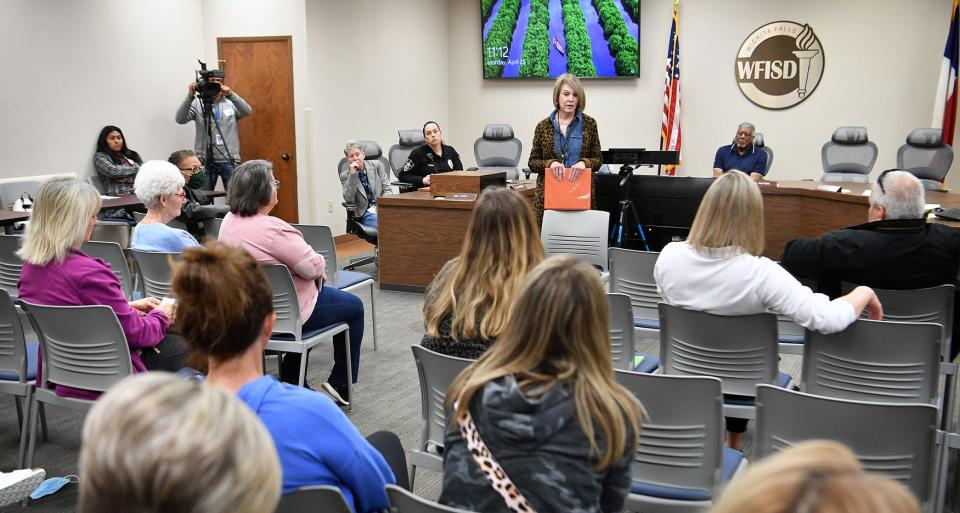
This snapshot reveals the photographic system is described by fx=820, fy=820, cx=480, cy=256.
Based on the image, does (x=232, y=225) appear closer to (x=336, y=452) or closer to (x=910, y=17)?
(x=336, y=452)

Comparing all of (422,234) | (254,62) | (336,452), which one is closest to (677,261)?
(336,452)

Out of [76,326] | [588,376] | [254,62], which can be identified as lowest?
[76,326]

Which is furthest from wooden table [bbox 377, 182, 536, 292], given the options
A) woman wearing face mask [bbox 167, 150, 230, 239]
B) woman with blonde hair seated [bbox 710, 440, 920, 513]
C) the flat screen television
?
woman with blonde hair seated [bbox 710, 440, 920, 513]

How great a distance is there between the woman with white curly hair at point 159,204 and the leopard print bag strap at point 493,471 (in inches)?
97.1

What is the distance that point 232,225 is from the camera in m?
3.77

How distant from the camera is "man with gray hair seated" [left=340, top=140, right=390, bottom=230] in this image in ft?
22.8

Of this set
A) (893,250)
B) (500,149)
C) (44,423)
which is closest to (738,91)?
(500,149)

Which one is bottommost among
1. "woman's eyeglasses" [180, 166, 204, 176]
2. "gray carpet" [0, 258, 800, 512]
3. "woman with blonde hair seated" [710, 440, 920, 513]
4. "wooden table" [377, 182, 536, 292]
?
"gray carpet" [0, 258, 800, 512]

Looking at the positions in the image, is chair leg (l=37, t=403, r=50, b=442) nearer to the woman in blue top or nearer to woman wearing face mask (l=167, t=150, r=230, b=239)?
the woman in blue top

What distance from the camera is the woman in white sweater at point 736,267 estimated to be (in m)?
2.79

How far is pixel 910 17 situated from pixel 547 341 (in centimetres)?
885

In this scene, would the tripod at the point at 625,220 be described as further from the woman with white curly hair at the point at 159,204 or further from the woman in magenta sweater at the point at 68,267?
the woman in magenta sweater at the point at 68,267

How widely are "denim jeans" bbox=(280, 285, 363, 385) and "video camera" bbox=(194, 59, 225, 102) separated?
4475mm

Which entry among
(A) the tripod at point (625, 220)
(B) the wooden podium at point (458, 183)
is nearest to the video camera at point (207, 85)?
(B) the wooden podium at point (458, 183)
